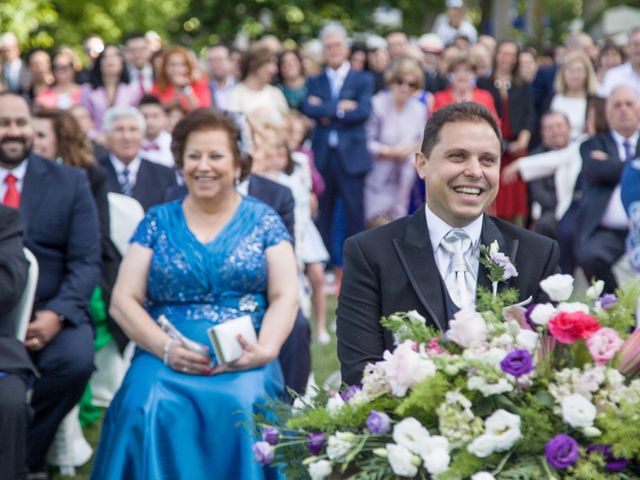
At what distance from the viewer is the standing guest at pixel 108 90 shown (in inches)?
490

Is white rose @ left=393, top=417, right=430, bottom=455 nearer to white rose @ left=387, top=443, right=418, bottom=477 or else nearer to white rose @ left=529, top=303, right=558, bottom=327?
white rose @ left=387, top=443, right=418, bottom=477

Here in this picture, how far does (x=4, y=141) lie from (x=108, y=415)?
1.85 metres

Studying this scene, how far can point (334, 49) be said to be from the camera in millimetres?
12531

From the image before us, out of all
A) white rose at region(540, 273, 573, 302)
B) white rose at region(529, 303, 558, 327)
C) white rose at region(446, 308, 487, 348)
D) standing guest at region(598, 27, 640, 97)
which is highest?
standing guest at region(598, 27, 640, 97)

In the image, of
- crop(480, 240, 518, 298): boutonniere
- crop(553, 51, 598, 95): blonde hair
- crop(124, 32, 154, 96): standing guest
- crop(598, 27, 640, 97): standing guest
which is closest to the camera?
crop(480, 240, 518, 298): boutonniere

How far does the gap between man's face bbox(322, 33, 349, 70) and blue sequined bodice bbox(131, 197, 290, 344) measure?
7176 mm

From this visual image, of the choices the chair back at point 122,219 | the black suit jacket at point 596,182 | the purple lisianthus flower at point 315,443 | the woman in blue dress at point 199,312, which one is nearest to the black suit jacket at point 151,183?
the chair back at point 122,219

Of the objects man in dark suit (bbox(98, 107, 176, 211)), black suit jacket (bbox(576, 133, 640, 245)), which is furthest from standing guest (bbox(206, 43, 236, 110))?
black suit jacket (bbox(576, 133, 640, 245))

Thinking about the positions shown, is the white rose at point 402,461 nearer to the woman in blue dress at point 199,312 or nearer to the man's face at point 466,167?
the man's face at point 466,167

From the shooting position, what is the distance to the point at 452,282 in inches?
145

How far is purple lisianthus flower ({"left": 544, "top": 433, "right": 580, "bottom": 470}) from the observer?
251cm

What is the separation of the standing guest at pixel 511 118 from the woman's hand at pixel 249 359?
8.93 m

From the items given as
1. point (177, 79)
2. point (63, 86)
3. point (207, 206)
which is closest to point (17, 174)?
point (207, 206)

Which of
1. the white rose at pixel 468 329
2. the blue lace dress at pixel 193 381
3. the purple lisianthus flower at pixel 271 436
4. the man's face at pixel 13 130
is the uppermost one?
the man's face at pixel 13 130
